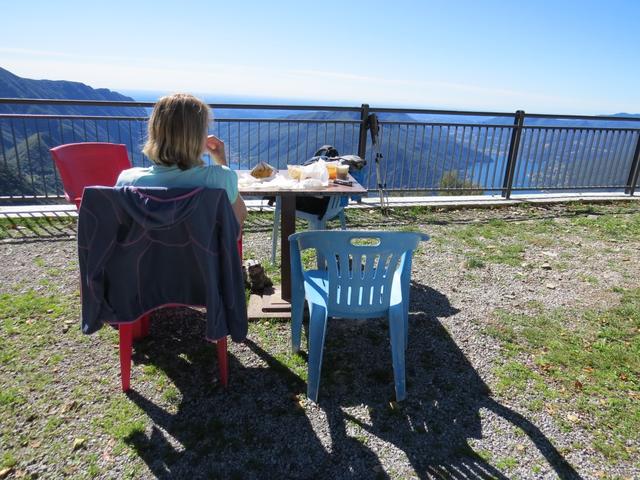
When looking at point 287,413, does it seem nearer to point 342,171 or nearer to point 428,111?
point 342,171

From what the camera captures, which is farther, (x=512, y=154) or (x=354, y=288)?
(x=512, y=154)

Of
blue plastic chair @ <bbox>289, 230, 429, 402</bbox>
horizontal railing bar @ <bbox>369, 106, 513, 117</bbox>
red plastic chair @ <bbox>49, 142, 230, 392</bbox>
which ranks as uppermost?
horizontal railing bar @ <bbox>369, 106, 513, 117</bbox>

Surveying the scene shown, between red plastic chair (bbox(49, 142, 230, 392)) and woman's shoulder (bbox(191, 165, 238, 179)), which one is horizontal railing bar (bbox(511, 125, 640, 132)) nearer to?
red plastic chair (bbox(49, 142, 230, 392))

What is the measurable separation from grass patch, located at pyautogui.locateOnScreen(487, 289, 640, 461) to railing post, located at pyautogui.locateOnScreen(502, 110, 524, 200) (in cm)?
424

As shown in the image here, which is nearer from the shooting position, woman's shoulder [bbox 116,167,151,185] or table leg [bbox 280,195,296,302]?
woman's shoulder [bbox 116,167,151,185]

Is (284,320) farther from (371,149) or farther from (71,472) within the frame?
(371,149)

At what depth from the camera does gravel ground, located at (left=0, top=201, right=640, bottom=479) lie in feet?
7.27

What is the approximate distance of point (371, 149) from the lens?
720 centimetres

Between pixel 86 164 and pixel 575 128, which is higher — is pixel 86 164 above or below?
below

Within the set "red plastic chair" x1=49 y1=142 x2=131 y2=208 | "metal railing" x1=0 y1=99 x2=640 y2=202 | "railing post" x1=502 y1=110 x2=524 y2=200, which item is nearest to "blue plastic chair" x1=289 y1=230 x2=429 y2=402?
"red plastic chair" x1=49 y1=142 x2=131 y2=208

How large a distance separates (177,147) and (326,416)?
167 centimetres

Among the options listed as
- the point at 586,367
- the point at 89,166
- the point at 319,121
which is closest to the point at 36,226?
the point at 89,166

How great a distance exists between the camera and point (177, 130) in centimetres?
235

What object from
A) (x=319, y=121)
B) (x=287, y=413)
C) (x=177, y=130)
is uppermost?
(x=177, y=130)
